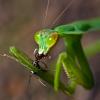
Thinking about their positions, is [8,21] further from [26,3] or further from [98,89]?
[98,89]

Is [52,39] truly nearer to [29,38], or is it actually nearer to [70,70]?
[70,70]

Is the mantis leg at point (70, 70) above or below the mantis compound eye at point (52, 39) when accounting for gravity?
below

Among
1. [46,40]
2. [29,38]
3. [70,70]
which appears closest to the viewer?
[46,40]

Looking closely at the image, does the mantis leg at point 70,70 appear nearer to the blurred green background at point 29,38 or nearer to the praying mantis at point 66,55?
the praying mantis at point 66,55

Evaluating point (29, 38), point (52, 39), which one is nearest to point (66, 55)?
point (52, 39)

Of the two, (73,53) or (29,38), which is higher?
(29,38)

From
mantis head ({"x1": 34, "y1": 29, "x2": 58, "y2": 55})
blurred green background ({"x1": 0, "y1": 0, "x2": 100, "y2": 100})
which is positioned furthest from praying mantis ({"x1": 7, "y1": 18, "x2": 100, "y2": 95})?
blurred green background ({"x1": 0, "y1": 0, "x2": 100, "y2": 100})

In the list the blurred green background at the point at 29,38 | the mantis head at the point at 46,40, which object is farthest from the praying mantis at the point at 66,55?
the blurred green background at the point at 29,38
